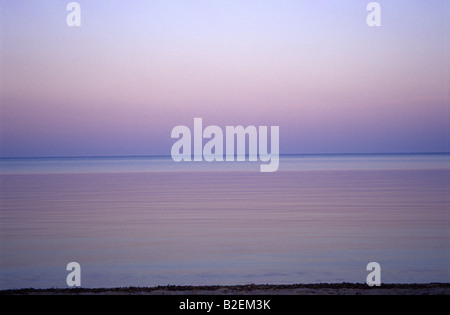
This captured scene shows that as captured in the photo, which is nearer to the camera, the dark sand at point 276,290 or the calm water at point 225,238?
the dark sand at point 276,290

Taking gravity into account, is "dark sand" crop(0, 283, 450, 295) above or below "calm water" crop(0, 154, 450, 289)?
below

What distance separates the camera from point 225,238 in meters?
11.5

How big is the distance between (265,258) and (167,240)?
93.5 inches

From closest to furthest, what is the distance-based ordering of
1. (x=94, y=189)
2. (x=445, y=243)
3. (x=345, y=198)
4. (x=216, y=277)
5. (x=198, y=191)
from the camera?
(x=216, y=277) < (x=445, y=243) < (x=345, y=198) < (x=198, y=191) < (x=94, y=189)

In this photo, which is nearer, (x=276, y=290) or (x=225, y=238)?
(x=276, y=290)

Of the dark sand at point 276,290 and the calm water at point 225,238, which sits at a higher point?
the calm water at point 225,238

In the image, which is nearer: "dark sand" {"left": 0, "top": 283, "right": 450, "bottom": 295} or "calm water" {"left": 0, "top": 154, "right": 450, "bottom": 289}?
"dark sand" {"left": 0, "top": 283, "right": 450, "bottom": 295}

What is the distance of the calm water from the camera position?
885cm

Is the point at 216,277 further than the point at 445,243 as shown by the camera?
No

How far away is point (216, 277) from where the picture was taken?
8.64 meters

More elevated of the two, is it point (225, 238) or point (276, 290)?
point (225, 238)

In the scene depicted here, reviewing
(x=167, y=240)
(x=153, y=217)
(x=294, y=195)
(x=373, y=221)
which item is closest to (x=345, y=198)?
(x=294, y=195)

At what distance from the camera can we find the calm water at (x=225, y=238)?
348 inches
